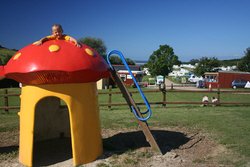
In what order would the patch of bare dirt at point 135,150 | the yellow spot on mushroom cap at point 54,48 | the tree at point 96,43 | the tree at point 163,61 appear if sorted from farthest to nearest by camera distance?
the tree at point 96,43
the tree at point 163,61
the patch of bare dirt at point 135,150
the yellow spot on mushroom cap at point 54,48

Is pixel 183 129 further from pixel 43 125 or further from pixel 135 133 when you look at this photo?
pixel 43 125

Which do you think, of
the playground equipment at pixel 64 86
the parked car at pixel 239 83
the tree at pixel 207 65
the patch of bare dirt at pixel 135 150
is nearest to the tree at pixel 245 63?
the tree at pixel 207 65

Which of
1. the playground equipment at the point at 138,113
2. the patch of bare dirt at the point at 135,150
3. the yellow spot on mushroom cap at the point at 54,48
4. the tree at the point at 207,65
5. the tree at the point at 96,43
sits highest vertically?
the tree at the point at 96,43

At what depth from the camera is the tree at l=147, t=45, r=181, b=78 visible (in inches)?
1499

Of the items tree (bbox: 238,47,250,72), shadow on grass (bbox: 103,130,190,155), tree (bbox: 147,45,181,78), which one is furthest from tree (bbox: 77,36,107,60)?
shadow on grass (bbox: 103,130,190,155)

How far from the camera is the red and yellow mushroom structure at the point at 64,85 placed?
12.3ft

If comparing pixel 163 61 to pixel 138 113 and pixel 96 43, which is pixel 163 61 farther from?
pixel 138 113

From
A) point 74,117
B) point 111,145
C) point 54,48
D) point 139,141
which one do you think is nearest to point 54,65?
point 54,48

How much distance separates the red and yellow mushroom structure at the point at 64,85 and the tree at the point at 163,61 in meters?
34.3

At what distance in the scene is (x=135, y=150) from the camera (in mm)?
4984

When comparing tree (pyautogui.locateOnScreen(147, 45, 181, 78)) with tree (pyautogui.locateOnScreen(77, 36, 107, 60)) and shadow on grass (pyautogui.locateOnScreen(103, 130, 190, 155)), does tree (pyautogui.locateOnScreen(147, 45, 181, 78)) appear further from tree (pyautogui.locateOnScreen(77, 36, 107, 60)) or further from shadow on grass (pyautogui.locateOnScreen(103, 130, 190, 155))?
shadow on grass (pyautogui.locateOnScreen(103, 130, 190, 155))

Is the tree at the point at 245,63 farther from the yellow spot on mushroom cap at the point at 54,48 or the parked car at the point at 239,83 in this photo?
the yellow spot on mushroom cap at the point at 54,48

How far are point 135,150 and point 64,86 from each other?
2.33 m

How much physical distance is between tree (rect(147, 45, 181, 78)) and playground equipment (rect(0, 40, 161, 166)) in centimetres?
3428
